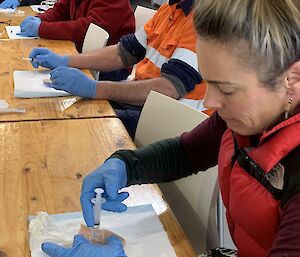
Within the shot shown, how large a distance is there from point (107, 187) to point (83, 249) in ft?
0.64

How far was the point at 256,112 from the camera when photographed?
847 millimetres

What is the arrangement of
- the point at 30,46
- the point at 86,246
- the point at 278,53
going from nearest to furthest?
the point at 278,53
the point at 86,246
the point at 30,46

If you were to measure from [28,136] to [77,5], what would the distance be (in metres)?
1.60

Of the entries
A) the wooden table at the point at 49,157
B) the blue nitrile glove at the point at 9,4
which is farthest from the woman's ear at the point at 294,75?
the blue nitrile glove at the point at 9,4

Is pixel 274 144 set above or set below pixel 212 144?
above

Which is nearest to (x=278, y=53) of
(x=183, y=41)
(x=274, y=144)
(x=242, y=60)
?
(x=242, y=60)

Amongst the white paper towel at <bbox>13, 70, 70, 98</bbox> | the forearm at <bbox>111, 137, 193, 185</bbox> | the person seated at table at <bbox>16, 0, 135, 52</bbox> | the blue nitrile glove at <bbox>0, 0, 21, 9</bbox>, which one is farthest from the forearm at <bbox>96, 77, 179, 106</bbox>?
the blue nitrile glove at <bbox>0, 0, 21, 9</bbox>

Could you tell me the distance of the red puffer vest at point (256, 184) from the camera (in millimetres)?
832

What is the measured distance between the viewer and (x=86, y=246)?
90cm

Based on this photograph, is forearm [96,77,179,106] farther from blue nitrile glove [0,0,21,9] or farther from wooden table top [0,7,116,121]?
blue nitrile glove [0,0,21,9]

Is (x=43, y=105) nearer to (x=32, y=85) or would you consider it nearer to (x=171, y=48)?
(x=32, y=85)

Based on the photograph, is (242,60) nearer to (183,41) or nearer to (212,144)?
(212,144)

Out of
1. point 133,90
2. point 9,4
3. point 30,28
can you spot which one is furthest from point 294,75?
point 9,4

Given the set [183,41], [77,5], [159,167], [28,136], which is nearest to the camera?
[159,167]
